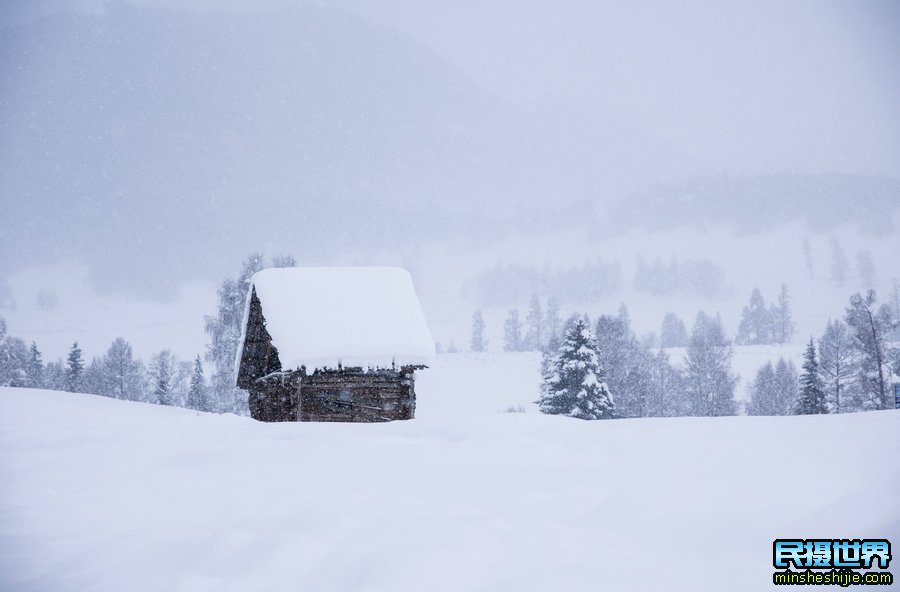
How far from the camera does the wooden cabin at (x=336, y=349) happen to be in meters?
14.9

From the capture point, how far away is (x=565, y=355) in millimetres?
30656

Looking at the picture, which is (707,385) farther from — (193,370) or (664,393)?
(193,370)

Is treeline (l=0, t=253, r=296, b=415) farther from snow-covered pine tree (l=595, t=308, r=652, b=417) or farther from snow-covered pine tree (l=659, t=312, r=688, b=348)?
snow-covered pine tree (l=659, t=312, r=688, b=348)

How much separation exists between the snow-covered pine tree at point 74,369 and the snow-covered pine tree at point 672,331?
9130cm

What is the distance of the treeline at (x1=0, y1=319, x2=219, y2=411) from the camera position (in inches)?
1700

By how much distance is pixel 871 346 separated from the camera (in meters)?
29.3

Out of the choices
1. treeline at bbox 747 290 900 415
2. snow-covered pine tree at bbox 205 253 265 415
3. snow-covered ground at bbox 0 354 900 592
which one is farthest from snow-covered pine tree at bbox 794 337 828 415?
snow-covered pine tree at bbox 205 253 265 415

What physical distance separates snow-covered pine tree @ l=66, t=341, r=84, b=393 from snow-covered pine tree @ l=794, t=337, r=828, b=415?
2136 inches

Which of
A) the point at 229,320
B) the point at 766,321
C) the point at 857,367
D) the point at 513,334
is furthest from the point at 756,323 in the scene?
the point at 229,320

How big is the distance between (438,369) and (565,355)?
122 feet

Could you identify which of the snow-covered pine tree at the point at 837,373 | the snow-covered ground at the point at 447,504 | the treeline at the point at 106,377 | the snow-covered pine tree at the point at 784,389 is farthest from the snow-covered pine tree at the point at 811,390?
the treeline at the point at 106,377

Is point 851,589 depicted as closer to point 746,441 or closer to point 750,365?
point 746,441

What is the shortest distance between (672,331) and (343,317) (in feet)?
332

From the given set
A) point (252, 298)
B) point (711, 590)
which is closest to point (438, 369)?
point (252, 298)
